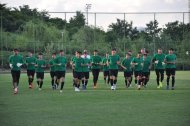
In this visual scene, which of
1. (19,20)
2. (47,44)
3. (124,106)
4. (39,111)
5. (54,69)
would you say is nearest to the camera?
(39,111)

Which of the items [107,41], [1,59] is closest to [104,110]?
Answer: [1,59]

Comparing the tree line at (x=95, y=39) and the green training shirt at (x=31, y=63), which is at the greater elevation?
the tree line at (x=95, y=39)

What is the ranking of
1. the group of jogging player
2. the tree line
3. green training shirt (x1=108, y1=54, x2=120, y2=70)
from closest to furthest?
the group of jogging player, green training shirt (x1=108, y1=54, x2=120, y2=70), the tree line

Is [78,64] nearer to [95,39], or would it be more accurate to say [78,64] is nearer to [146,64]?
[146,64]

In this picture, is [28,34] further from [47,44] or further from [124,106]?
[124,106]

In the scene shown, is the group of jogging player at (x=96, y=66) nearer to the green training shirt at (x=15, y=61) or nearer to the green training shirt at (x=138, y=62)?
the green training shirt at (x=138, y=62)

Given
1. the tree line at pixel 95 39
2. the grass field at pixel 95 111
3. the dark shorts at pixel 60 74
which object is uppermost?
the tree line at pixel 95 39

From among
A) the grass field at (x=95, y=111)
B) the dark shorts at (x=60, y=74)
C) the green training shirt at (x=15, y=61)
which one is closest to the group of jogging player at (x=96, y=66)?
the dark shorts at (x=60, y=74)

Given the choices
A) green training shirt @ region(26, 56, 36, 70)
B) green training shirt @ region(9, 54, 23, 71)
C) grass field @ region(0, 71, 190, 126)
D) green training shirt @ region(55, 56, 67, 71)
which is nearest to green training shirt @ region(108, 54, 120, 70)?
green training shirt @ region(55, 56, 67, 71)

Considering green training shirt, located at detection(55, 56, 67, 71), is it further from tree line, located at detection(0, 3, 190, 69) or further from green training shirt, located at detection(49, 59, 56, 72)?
tree line, located at detection(0, 3, 190, 69)

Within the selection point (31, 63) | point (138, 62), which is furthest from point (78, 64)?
point (138, 62)

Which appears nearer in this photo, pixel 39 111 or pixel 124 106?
pixel 39 111

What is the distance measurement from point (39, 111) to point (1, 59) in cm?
4493

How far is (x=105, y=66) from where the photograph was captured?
32656 mm
